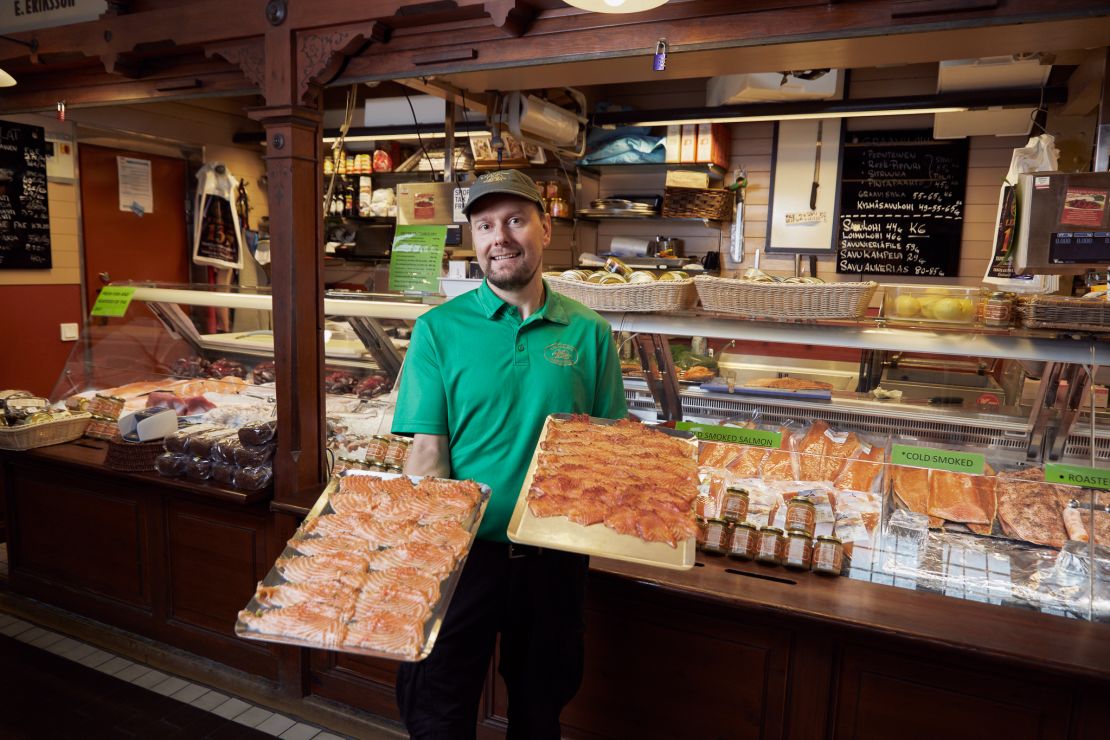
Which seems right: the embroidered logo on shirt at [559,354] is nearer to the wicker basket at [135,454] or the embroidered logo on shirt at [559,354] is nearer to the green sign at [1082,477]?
the green sign at [1082,477]

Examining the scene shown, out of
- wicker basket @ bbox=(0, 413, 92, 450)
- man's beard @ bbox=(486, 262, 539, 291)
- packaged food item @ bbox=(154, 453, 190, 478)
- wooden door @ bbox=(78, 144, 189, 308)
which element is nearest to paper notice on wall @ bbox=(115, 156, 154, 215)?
wooden door @ bbox=(78, 144, 189, 308)

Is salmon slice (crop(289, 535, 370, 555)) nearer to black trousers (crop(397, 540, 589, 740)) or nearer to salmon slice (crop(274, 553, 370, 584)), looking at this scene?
salmon slice (crop(274, 553, 370, 584))

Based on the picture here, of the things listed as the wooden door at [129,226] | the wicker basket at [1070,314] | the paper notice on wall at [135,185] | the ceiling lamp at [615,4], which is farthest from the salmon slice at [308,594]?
the paper notice on wall at [135,185]

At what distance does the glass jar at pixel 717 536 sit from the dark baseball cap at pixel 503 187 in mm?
1242

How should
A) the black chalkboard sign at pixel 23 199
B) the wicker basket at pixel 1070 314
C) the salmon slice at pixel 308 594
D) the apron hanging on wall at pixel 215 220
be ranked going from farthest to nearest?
1. the apron hanging on wall at pixel 215 220
2. the black chalkboard sign at pixel 23 199
3. the wicker basket at pixel 1070 314
4. the salmon slice at pixel 308 594

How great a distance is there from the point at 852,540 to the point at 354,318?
2.49 meters

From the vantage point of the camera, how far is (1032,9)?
1979 millimetres

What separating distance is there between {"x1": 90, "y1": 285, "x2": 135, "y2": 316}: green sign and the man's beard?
2786mm

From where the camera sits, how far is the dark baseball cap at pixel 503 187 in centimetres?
204

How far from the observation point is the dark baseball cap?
6.68 feet

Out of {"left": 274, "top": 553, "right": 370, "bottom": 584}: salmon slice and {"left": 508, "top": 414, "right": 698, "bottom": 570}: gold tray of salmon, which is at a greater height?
{"left": 508, "top": 414, "right": 698, "bottom": 570}: gold tray of salmon

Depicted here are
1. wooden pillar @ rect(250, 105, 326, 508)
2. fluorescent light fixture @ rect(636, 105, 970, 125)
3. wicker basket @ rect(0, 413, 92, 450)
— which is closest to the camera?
wooden pillar @ rect(250, 105, 326, 508)

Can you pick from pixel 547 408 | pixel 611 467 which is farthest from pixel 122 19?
pixel 611 467

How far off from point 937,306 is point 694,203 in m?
3.56
